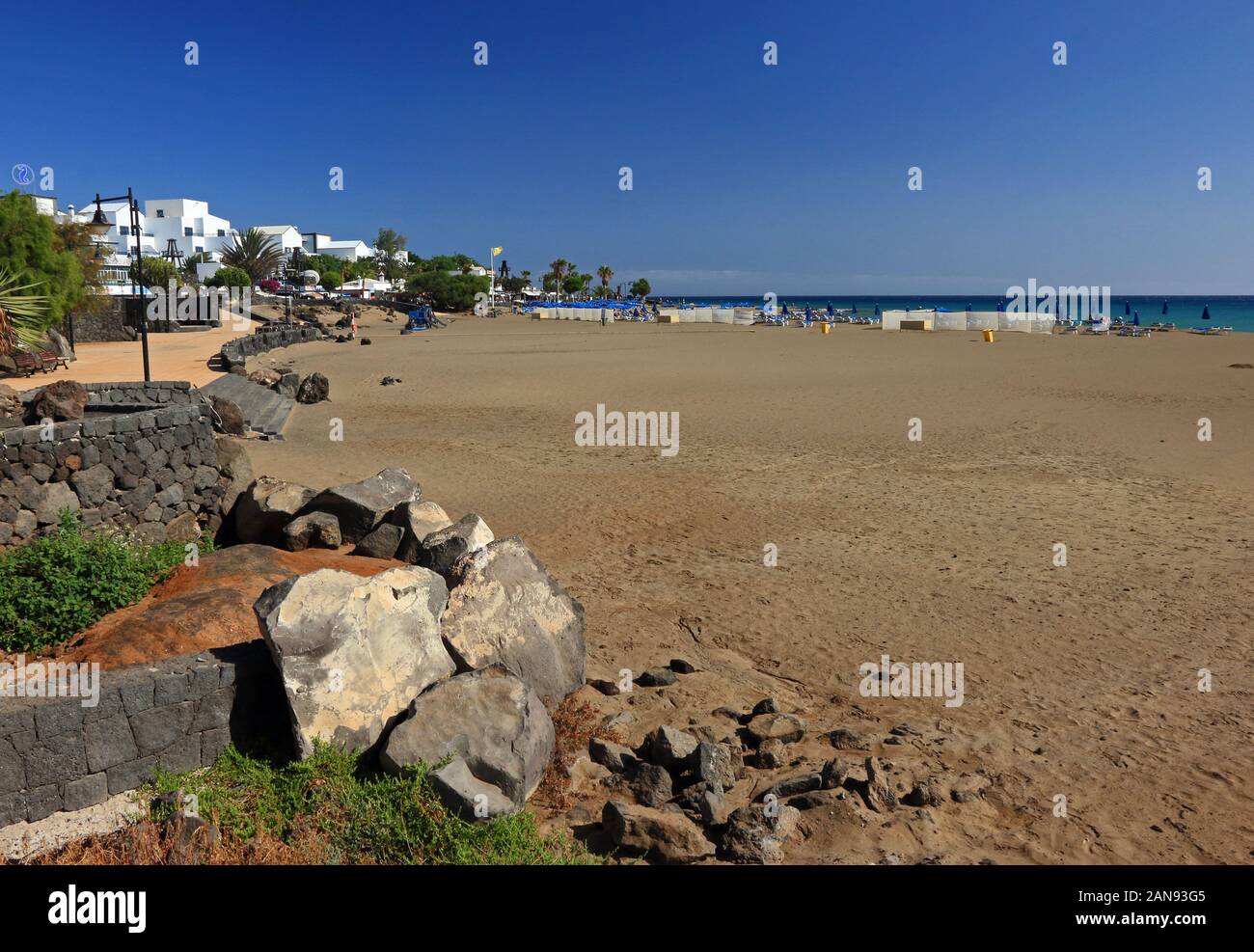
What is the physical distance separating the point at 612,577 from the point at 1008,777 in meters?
5.04

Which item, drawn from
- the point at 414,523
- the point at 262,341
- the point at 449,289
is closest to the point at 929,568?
the point at 414,523

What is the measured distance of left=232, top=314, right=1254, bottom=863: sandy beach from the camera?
19.0 feet

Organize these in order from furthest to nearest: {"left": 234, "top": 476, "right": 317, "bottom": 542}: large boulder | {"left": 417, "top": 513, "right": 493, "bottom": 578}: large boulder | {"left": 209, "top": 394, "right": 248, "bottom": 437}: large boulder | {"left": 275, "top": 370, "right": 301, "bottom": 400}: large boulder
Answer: {"left": 275, "top": 370, "right": 301, "bottom": 400}: large boulder
{"left": 209, "top": 394, "right": 248, "bottom": 437}: large boulder
{"left": 234, "top": 476, "right": 317, "bottom": 542}: large boulder
{"left": 417, "top": 513, "right": 493, "bottom": 578}: large boulder

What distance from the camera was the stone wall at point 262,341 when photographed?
2843 centimetres

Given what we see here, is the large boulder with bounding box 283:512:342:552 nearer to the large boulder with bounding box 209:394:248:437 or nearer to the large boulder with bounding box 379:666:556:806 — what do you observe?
the large boulder with bounding box 379:666:556:806

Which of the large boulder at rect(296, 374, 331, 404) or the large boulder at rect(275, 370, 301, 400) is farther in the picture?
the large boulder at rect(275, 370, 301, 400)

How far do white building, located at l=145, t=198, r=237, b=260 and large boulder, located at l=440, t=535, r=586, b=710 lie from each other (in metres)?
96.3

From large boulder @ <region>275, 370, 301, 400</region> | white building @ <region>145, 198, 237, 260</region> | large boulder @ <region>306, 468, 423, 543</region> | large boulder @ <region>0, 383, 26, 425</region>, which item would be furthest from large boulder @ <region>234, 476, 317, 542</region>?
white building @ <region>145, 198, 237, 260</region>

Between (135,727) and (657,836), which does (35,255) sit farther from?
(657,836)

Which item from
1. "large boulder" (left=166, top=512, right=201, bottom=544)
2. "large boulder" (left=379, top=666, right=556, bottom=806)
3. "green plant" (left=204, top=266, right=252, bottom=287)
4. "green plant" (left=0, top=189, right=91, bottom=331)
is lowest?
"large boulder" (left=379, top=666, right=556, bottom=806)

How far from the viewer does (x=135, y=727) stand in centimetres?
524

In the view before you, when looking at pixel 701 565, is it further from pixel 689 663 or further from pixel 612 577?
pixel 689 663

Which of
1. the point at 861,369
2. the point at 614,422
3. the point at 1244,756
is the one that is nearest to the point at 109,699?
the point at 1244,756

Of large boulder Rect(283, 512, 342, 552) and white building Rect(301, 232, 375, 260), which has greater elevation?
white building Rect(301, 232, 375, 260)
